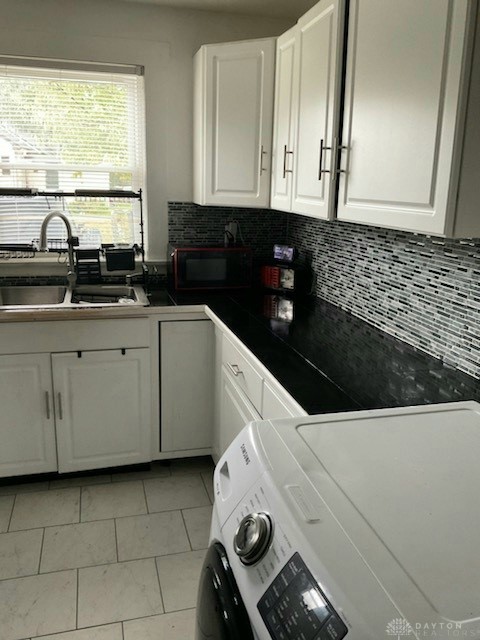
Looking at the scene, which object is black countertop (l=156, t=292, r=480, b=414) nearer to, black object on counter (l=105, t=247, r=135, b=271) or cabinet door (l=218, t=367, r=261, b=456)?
cabinet door (l=218, t=367, r=261, b=456)

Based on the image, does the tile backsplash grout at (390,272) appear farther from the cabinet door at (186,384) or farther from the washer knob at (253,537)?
the washer knob at (253,537)

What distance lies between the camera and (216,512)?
1031 mm

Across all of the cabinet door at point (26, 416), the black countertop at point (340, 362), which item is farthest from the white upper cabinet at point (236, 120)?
the cabinet door at point (26, 416)

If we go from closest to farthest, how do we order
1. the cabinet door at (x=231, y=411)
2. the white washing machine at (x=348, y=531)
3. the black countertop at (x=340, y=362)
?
the white washing machine at (x=348, y=531) → the black countertop at (x=340, y=362) → the cabinet door at (x=231, y=411)

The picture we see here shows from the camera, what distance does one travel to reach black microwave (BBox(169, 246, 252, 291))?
274 cm

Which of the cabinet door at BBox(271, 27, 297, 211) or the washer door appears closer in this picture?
the washer door

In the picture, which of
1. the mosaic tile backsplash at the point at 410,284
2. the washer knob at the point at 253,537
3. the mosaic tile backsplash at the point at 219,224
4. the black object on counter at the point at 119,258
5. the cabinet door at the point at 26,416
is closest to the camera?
the washer knob at the point at 253,537

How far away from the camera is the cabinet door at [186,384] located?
2545 mm

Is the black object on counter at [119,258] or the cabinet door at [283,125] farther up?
the cabinet door at [283,125]

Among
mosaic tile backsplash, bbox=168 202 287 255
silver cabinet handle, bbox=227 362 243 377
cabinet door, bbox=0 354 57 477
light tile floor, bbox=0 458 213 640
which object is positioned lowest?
light tile floor, bbox=0 458 213 640

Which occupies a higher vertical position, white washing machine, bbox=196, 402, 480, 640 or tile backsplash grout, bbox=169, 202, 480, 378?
tile backsplash grout, bbox=169, 202, 480, 378

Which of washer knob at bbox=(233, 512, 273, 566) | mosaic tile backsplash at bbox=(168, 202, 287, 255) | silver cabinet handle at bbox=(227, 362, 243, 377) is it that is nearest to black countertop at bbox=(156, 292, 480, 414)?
silver cabinet handle at bbox=(227, 362, 243, 377)

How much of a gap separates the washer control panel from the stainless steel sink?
236 centimetres

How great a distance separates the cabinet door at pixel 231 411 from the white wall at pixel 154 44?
101cm
